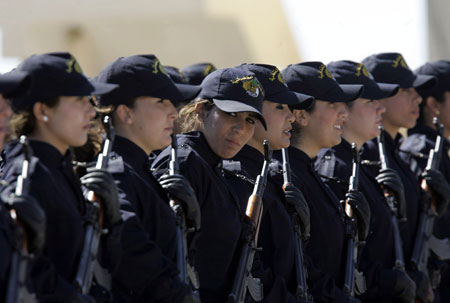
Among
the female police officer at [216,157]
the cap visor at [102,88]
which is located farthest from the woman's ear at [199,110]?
the cap visor at [102,88]

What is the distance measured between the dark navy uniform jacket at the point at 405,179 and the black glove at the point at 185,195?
9.59 ft

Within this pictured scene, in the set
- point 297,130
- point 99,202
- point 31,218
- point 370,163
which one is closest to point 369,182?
point 370,163

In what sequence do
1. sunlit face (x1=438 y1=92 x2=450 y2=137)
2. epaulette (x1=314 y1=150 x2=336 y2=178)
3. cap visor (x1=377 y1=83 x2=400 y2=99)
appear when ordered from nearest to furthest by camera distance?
1. epaulette (x1=314 y1=150 x2=336 y2=178)
2. cap visor (x1=377 y1=83 x2=400 y2=99)
3. sunlit face (x1=438 y1=92 x2=450 y2=137)

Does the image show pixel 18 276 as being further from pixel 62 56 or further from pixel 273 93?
pixel 273 93

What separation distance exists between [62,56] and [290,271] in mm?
2074

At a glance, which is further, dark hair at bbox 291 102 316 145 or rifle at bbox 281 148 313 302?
dark hair at bbox 291 102 316 145

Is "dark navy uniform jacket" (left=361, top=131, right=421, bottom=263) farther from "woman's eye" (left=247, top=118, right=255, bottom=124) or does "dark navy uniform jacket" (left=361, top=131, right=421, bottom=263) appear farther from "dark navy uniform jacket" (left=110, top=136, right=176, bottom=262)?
"dark navy uniform jacket" (left=110, top=136, right=176, bottom=262)

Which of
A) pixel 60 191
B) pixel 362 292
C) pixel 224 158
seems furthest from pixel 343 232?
pixel 60 191

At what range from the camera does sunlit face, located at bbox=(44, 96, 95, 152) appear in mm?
5477

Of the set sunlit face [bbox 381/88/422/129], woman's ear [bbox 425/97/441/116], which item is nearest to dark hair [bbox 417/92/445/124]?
woman's ear [bbox 425/97/441/116]

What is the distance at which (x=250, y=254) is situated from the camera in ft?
Result: 21.3

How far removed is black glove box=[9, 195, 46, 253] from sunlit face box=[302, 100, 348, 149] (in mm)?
3020

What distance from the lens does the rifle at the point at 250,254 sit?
21.1 ft

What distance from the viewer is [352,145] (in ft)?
26.2
